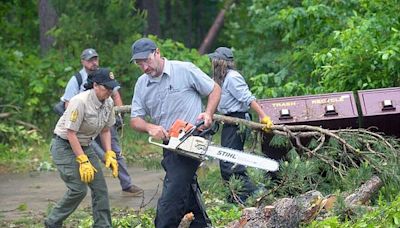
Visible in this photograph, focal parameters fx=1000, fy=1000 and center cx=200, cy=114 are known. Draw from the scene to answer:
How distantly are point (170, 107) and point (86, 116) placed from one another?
911mm

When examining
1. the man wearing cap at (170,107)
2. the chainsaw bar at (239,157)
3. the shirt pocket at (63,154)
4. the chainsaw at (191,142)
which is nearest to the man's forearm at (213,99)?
the man wearing cap at (170,107)

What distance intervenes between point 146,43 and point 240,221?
1.56 metres

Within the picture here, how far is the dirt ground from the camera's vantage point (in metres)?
10.6

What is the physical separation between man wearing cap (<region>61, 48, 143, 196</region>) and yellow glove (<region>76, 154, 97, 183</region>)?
6.26 feet

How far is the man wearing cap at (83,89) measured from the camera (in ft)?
34.8

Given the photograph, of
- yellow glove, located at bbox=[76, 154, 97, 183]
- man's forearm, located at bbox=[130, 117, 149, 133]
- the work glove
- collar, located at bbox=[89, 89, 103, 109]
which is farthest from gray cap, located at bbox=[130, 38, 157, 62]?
the work glove

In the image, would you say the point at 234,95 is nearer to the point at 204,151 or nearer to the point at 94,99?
the point at 94,99

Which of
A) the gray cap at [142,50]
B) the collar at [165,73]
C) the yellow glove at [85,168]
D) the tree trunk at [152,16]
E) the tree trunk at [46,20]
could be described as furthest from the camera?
→ the tree trunk at [152,16]

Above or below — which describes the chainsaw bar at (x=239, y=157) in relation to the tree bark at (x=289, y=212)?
above

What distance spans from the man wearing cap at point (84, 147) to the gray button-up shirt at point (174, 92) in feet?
1.55

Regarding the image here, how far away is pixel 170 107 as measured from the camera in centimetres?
793

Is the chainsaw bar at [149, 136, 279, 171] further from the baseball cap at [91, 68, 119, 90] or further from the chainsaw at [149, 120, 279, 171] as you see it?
the baseball cap at [91, 68, 119, 90]

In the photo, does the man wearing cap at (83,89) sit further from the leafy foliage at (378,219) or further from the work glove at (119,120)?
the leafy foliage at (378,219)

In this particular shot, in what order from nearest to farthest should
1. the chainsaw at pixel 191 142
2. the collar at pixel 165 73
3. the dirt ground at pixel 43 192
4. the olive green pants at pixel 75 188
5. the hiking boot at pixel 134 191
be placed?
the chainsaw at pixel 191 142 < the collar at pixel 165 73 < the olive green pants at pixel 75 188 < the dirt ground at pixel 43 192 < the hiking boot at pixel 134 191
